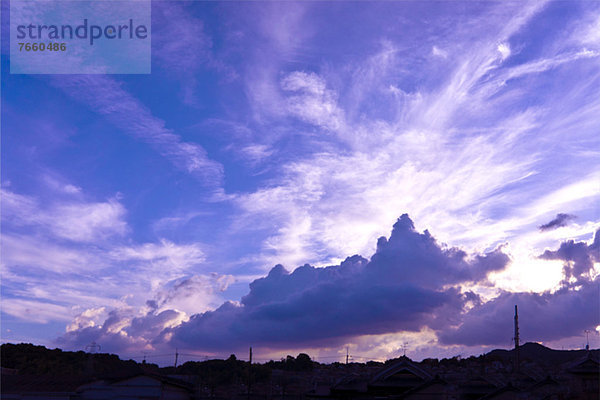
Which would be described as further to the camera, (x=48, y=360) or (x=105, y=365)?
(x=48, y=360)

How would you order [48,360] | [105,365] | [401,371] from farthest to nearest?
[48,360] → [105,365] → [401,371]

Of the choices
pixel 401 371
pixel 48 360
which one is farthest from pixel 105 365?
pixel 401 371

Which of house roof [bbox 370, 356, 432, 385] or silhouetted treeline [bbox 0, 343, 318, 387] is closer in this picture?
house roof [bbox 370, 356, 432, 385]

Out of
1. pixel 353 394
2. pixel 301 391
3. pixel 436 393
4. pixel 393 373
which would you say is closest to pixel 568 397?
pixel 436 393

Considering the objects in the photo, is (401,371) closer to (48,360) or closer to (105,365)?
(105,365)

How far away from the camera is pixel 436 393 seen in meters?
40.7

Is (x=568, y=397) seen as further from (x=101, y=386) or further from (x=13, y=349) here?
(x=13, y=349)

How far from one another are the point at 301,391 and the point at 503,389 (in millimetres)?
21801

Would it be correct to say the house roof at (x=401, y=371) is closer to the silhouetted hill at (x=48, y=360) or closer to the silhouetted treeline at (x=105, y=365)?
the silhouetted treeline at (x=105, y=365)

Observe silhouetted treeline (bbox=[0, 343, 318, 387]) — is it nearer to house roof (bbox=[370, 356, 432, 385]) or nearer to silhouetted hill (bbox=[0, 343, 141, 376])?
silhouetted hill (bbox=[0, 343, 141, 376])

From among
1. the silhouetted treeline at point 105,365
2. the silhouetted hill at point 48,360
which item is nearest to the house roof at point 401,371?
the silhouetted treeline at point 105,365

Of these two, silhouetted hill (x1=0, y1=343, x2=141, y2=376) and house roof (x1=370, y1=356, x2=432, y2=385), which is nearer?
house roof (x1=370, y1=356, x2=432, y2=385)

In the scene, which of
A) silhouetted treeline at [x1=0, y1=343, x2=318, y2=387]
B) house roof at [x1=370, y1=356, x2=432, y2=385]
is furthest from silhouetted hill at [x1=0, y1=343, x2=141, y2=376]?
house roof at [x1=370, y1=356, x2=432, y2=385]

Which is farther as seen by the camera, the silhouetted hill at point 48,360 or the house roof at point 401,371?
the silhouetted hill at point 48,360
